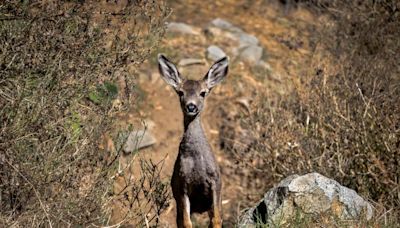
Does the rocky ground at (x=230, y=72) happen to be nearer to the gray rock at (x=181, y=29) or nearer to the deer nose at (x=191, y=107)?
the gray rock at (x=181, y=29)

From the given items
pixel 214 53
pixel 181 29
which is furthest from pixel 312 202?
pixel 181 29

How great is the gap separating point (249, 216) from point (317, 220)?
3.47ft

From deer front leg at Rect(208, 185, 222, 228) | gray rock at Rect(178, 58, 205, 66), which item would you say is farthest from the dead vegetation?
gray rock at Rect(178, 58, 205, 66)

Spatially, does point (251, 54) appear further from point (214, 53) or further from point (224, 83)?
point (224, 83)

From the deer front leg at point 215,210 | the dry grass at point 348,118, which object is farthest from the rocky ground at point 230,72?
the deer front leg at point 215,210

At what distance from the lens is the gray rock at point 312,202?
28.2ft

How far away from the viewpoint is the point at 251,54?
54.1ft

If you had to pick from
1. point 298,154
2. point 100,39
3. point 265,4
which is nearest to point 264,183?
point 298,154

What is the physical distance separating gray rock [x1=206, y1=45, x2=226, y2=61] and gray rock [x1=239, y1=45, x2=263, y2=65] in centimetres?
40

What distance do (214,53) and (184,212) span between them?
7418 millimetres

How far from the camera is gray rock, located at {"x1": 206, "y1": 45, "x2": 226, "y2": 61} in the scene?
1614cm

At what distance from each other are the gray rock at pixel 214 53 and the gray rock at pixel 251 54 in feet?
1.30

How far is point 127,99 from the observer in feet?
30.0

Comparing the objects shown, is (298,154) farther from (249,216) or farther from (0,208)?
(0,208)
